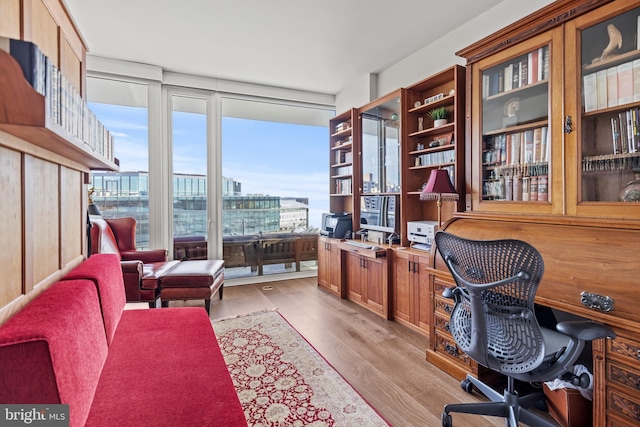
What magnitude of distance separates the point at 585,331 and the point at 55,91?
207 centimetres

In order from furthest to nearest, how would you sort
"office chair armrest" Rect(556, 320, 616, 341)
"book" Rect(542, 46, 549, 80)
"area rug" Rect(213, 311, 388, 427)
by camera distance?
"book" Rect(542, 46, 549, 80), "area rug" Rect(213, 311, 388, 427), "office chair armrest" Rect(556, 320, 616, 341)

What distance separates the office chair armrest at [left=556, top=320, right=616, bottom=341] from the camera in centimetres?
129

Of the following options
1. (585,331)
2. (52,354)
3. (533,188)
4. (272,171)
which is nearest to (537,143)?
(533,188)

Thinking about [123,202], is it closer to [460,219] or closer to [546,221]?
[460,219]

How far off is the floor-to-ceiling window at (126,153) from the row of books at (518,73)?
3826mm

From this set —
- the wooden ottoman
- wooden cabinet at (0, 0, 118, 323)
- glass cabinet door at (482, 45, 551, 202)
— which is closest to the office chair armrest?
glass cabinet door at (482, 45, 551, 202)

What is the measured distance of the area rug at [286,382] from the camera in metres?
1.78

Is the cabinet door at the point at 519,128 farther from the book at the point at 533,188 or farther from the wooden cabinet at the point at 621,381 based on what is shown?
the wooden cabinet at the point at 621,381

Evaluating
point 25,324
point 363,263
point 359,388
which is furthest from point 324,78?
point 25,324

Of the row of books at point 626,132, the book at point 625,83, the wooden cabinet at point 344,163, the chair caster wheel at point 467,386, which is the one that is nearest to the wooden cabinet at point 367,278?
the wooden cabinet at point 344,163

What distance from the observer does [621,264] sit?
1435 millimetres

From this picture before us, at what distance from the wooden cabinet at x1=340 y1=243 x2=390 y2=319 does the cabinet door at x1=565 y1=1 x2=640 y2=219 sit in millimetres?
1818

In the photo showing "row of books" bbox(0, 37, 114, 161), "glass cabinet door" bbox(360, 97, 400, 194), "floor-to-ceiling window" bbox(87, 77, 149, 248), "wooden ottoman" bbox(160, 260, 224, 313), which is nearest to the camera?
"row of books" bbox(0, 37, 114, 161)

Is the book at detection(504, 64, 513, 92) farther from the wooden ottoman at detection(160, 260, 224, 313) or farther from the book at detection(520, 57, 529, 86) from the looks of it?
the wooden ottoman at detection(160, 260, 224, 313)
